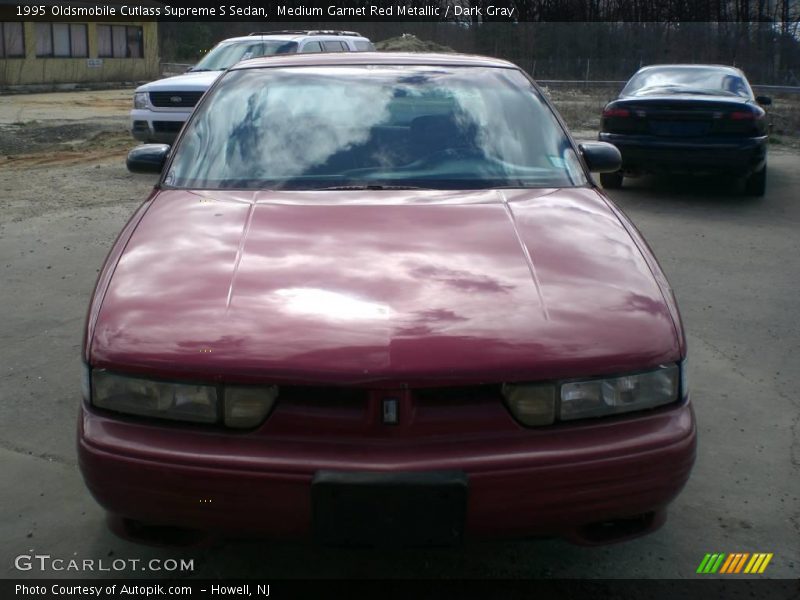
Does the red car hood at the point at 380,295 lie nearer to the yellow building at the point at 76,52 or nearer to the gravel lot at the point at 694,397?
the gravel lot at the point at 694,397

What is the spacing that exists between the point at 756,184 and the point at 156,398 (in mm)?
9112

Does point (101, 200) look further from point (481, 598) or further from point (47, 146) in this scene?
point (481, 598)

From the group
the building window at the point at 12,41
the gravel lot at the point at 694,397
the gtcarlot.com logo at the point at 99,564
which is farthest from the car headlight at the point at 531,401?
the building window at the point at 12,41

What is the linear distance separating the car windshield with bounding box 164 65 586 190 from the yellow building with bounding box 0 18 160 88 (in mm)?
31290

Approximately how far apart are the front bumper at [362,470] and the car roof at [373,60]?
221cm

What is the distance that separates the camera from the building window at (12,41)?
108 feet

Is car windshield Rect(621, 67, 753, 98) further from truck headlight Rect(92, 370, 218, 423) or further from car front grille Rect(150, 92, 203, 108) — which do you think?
truck headlight Rect(92, 370, 218, 423)

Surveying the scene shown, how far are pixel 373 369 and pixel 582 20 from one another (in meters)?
46.5

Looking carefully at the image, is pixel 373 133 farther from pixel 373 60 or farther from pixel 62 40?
pixel 62 40

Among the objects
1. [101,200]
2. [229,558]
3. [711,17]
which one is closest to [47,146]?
[101,200]

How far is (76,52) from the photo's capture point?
36188mm

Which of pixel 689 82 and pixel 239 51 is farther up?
pixel 239 51

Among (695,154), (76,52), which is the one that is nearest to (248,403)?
(695,154)
